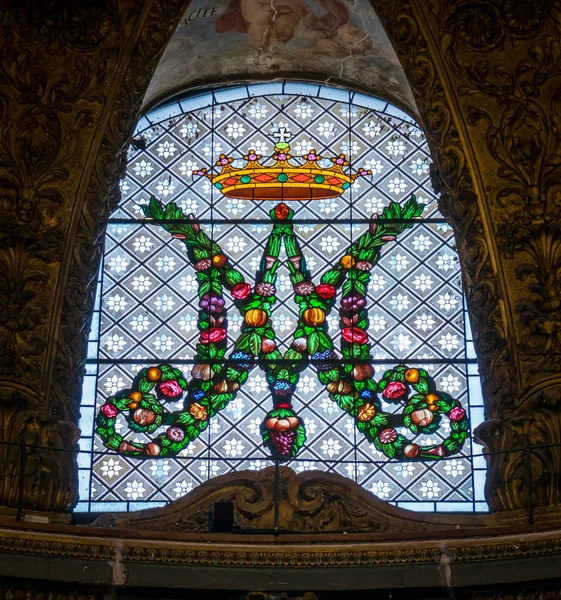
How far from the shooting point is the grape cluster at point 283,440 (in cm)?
1355

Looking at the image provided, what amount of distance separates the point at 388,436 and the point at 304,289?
142cm

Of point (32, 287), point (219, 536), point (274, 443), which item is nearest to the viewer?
point (219, 536)

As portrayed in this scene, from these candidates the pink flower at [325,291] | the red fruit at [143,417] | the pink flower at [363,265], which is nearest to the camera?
the red fruit at [143,417]

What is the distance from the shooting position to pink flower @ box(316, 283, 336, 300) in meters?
14.3

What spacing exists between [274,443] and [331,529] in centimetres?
196

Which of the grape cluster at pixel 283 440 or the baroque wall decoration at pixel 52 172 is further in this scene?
the grape cluster at pixel 283 440

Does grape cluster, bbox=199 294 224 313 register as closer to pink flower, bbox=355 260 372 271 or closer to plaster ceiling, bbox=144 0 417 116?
pink flower, bbox=355 260 372 271

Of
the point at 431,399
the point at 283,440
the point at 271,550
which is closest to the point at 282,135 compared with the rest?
the point at 431,399

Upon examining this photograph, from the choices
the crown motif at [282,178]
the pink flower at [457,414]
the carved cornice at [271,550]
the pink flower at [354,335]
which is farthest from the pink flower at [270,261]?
the carved cornice at [271,550]

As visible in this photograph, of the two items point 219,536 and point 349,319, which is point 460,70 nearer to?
point 349,319

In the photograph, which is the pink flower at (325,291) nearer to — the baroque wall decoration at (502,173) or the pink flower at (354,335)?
the pink flower at (354,335)

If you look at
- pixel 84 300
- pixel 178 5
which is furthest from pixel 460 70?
pixel 84 300

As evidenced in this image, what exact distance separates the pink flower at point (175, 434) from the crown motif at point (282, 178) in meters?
2.10

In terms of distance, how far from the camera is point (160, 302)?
46.9 feet
